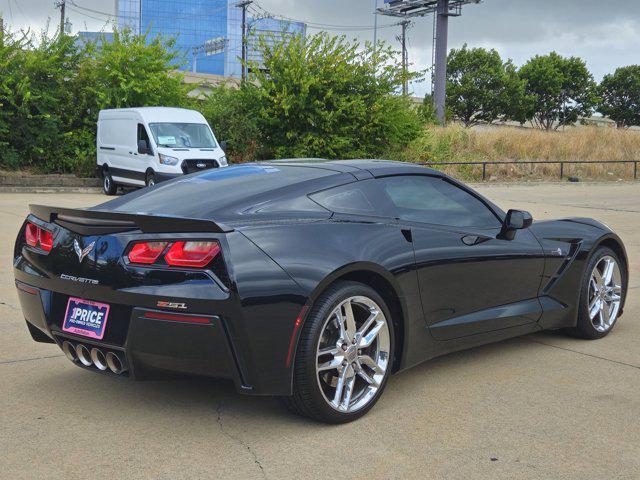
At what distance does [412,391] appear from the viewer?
4.72 meters

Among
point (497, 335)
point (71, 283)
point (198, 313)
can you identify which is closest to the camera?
point (198, 313)

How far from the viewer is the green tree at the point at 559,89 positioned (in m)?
69.4

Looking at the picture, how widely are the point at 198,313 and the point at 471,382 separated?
1967 mm

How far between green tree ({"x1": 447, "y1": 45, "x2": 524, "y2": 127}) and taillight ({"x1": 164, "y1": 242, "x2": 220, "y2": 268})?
205 ft

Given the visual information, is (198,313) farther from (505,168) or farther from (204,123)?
(505,168)

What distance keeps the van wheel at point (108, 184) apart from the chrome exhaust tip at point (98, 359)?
19007 mm

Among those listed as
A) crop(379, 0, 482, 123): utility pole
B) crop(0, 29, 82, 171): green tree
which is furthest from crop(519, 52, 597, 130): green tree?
crop(0, 29, 82, 171): green tree

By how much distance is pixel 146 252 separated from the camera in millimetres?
3834

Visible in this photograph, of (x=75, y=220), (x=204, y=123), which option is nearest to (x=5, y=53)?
(x=204, y=123)

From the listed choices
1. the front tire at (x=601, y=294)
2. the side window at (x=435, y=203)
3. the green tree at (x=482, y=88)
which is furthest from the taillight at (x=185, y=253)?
the green tree at (x=482, y=88)

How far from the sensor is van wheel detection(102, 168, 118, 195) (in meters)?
22.5

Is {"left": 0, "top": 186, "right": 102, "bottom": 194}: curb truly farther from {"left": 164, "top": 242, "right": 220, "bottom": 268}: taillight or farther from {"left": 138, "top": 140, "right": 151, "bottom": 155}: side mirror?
{"left": 164, "top": 242, "right": 220, "bottom": 268}: taillight

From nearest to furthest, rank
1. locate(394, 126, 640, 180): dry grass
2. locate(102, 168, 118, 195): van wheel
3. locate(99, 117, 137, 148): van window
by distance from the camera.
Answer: locate(99, 117, 137, 148): van window, locate(102, 168, 118, 195): van wheel, locate(394, 126, 640, 180): dry grass

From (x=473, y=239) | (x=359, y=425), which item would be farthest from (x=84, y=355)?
(x=473, y=239)
